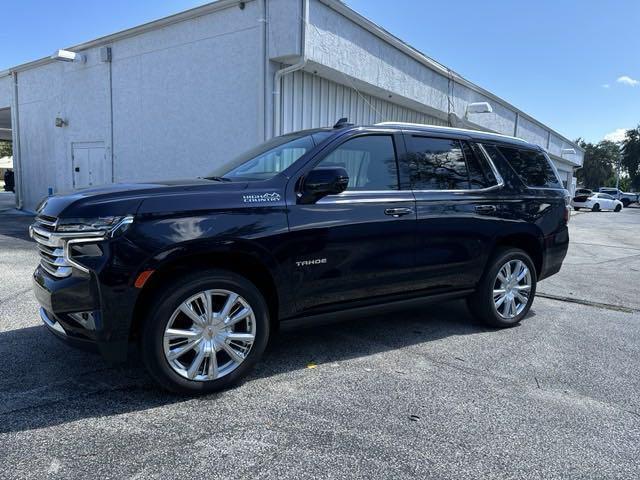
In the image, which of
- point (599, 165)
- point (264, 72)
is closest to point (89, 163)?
point (264, 72)

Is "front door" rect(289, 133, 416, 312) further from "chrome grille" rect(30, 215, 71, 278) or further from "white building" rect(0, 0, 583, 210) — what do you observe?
"white building" rect(0, 0, 583, 210)

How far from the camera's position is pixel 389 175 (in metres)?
4.18

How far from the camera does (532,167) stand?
5398 millimetres

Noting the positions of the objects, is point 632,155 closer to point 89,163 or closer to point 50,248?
point 89,163

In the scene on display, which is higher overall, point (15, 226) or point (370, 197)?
point (370, 197)

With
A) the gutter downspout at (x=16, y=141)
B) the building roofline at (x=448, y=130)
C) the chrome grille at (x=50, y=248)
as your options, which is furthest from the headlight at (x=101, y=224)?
the gutter downspout at (x=16, y=141)

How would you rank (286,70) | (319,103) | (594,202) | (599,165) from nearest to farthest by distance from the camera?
(286,70)
(319,103)
(594,202)
(599,165)

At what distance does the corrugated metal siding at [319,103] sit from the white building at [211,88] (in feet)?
0.09

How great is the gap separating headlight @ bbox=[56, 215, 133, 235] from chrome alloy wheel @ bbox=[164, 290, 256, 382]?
0.63 meters

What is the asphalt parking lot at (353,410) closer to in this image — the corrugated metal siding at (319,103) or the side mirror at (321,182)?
the side mirror at (321,182)

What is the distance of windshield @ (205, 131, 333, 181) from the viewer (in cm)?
385

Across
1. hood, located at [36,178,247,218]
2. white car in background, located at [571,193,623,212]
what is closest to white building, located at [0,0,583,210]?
hood, located at [36,178,247,218]

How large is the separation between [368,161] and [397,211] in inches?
19.9

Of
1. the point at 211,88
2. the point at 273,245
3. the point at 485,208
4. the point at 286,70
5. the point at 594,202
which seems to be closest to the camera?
the point at 273,245
